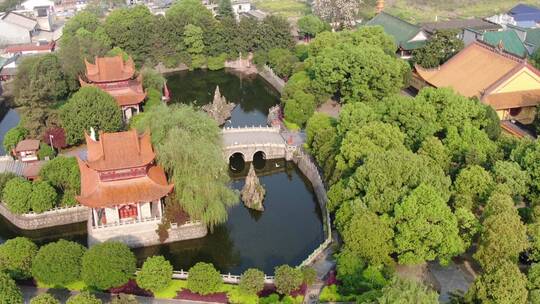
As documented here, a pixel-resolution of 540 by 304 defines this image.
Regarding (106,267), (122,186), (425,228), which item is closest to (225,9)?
(122,186)

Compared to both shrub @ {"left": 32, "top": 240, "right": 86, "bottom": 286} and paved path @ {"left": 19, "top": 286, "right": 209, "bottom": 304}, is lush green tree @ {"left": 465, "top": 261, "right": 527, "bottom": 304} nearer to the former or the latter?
paved path @ {"left": 19, "top": 286, "right": 209, "bottom": 304}

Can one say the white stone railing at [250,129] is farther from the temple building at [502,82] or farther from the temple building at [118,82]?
the temple building at [502,82]

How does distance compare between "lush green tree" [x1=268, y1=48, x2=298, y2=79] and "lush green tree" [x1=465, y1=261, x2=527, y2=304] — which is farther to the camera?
"lush green tree" [x1=268, y1=48, x2=298, y2=79]

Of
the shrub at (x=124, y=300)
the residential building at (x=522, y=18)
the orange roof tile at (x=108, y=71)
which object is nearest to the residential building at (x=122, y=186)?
the shrub at (x=124, y=300)

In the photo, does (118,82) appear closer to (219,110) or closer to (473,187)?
(219,110)

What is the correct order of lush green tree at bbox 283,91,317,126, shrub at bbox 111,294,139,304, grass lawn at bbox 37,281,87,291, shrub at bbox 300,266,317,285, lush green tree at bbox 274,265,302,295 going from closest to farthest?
shrub at bbox 111,294,139,304, lush green tree at bbox 274,265,302,295, shrub at bbox 300,266,317,285, grass lawn at bbox 37,281,87,291, lush green tree at bbox 283,91,317,126

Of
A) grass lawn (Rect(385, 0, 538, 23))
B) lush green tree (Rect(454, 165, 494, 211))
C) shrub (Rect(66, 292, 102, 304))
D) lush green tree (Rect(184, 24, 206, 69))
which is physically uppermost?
lush green tree (Rect(454, 165, 494, 211))

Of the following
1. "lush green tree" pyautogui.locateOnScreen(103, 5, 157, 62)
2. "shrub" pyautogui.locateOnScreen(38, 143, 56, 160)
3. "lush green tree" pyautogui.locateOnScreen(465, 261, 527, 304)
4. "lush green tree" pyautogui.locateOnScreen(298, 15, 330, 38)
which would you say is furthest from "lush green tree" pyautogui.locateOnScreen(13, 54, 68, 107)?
"lush green tree" pyautogui.locateOnScreen(465, 261, 527, 304)
